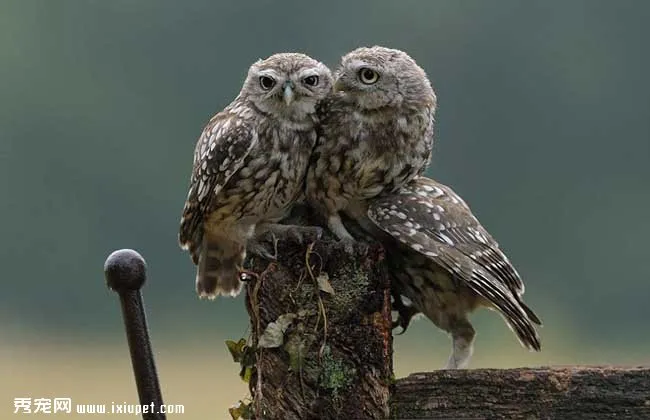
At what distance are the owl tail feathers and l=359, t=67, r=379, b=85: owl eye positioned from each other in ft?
2.25

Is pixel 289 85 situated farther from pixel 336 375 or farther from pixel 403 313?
pixel 336 375

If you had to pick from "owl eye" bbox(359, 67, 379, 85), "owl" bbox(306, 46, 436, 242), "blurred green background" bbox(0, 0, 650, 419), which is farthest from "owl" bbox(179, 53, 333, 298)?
"blurred green background" bbox(0, 0, 650, 419)

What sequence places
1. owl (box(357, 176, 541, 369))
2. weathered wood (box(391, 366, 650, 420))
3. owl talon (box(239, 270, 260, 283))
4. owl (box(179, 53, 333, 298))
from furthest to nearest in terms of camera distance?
owl (box(179, 53, 333, 298))
owl (box(357, 176, 541, 369))
owl talon (box(239, 270, 260, 283))
weathered wood (box(391, 366, 650, 420))

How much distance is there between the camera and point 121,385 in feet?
46.8

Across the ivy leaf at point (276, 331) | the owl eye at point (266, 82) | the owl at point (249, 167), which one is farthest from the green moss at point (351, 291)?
the owl eye at point (266, 82)

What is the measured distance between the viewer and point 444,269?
484cm

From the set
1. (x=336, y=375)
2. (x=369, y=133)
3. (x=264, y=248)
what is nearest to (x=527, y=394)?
(x=336, y=375)

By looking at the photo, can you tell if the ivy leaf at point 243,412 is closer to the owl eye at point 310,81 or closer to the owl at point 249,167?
the owl at point 249,167

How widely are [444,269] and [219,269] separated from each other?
0.84 metres

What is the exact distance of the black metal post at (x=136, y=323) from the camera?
14.0 feet

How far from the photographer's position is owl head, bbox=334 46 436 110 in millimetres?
5027

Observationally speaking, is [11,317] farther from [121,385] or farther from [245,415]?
[245,415]

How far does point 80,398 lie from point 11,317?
611 cm

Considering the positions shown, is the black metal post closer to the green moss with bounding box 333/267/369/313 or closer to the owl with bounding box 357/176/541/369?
the green moss with bounding box 333/267/369/313
